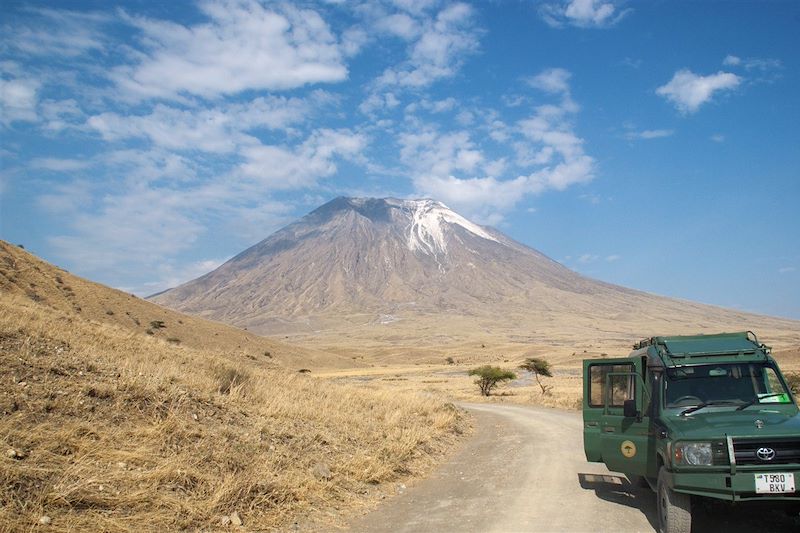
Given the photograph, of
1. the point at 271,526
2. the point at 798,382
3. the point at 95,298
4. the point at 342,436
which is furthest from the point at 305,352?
the point at 271,526

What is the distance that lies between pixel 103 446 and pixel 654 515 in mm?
7662

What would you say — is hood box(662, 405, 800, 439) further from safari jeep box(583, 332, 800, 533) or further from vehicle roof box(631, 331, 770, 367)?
vehicle roof box(631, 331, 770, 367)

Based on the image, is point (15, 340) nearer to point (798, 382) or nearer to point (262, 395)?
point (262, 395)

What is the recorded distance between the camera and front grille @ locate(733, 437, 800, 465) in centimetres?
619

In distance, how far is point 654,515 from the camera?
7836mm

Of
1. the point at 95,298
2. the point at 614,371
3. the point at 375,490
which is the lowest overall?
the point at 375,490

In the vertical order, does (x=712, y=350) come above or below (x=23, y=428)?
above

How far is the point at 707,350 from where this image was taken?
8.05m

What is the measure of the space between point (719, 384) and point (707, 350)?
0.50 m

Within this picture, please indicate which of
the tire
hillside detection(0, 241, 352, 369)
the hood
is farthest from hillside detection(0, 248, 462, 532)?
hillside detection(0, 241, 352, 369)

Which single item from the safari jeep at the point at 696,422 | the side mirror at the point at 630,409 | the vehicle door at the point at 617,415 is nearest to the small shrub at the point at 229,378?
the vehicle door at the point at 617,415

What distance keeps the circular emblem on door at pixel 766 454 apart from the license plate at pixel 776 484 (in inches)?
6.8

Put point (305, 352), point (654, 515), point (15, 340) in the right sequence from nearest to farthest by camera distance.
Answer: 1. point (654, 515)
2. point (15, 340)
3. point (305, 352)

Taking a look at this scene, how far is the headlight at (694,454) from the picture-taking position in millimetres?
6414
